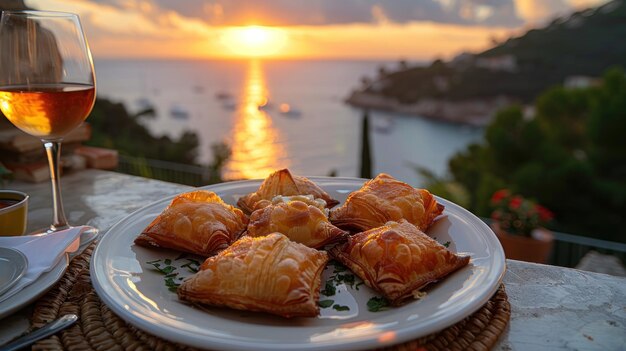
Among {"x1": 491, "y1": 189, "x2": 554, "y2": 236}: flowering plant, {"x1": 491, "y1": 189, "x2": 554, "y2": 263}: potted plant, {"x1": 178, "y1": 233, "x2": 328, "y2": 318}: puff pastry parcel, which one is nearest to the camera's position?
{"x1": 178, "y1": 233, "x2": 328, "y2": 318}: puff pastry parcel

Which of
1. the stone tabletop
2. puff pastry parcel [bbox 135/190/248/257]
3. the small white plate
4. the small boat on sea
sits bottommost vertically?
the small boat on sea

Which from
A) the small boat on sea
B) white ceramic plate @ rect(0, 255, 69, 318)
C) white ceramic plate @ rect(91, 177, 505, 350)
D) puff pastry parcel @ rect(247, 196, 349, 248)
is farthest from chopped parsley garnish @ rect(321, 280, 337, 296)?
the small boat on sea

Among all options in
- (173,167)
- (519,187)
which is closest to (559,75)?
(519,187)

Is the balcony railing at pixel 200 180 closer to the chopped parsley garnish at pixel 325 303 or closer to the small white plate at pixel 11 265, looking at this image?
the small white plate at pixel 11 265

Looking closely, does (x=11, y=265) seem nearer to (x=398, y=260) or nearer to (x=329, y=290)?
(x=329, y=290)

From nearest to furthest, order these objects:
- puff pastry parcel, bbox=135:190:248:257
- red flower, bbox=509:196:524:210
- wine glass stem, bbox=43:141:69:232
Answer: puff pastry parcel, bbox=135:190:248:257, wine glass stem, bbox=43:141:69:232, red flower, bbox=509:196:524:210

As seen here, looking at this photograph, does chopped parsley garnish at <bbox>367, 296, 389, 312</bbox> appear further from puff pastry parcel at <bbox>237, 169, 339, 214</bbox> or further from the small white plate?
the small white plate
